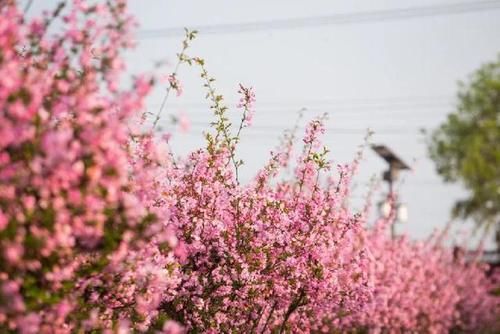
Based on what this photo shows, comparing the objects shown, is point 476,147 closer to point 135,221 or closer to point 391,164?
point 391,164

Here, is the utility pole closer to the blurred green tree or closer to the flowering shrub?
the flowering shrub

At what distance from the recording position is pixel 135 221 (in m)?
3.58

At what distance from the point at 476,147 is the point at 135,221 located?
40605 mm

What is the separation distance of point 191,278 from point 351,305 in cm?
232

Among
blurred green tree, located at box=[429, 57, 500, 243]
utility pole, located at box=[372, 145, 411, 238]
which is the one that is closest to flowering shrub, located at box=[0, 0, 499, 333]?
utility pole, located at box=[372, 145, 411, 238]

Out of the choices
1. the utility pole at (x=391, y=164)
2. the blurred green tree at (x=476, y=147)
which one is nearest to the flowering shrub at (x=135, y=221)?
the utility pole at (x=391, y=164)

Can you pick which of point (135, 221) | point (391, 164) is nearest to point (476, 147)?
point (391, 164)

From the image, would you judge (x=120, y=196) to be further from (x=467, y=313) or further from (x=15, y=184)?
(x=467, y=313)

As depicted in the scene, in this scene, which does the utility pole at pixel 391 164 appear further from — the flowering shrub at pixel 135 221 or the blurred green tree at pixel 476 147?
the blurred green tree at pixel 476 147

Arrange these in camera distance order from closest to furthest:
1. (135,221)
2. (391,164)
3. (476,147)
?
(135,221) < (391,164) < (476,147)

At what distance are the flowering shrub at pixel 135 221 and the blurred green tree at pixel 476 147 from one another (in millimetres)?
29424

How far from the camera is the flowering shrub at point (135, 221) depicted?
3.19 meters

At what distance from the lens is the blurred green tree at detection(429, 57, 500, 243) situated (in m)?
41.3

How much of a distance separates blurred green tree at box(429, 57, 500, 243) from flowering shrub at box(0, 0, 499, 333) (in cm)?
2942
